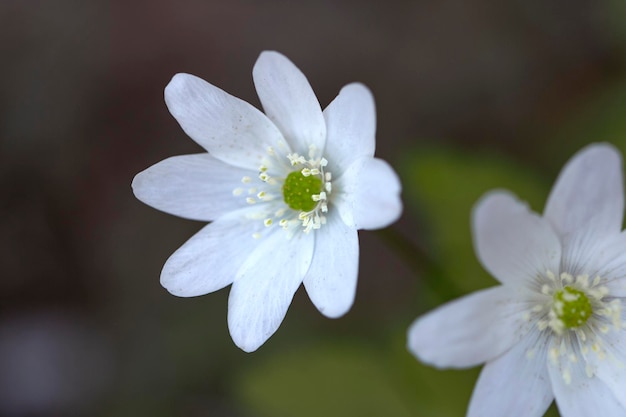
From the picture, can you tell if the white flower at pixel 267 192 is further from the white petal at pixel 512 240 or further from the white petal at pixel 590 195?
the white petal at pixel 590 195

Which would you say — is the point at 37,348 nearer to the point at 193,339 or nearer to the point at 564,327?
the point at 193,339

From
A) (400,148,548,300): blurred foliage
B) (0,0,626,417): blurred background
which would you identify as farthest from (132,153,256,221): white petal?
(0,0,626,417): blurred background

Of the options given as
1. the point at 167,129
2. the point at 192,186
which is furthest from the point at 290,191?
the point at 167,129

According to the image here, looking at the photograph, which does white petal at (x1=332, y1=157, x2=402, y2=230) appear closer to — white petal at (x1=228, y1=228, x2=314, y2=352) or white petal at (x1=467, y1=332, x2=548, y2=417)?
white petal at (x1=228, y1=228, x2=314, y2=352)

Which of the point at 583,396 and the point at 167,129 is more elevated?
the point at 167,129

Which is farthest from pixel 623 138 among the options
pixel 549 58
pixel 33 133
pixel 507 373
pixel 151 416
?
pixel 33 133

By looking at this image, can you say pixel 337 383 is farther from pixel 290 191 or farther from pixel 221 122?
pixel 221 122

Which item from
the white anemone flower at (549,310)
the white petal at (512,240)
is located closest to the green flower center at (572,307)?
the white anemone flower at (549,310)
